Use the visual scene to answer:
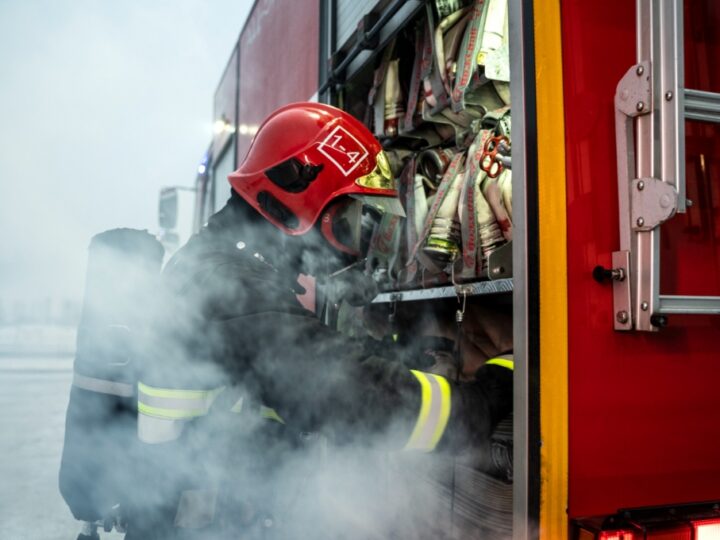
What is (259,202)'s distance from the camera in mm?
1931

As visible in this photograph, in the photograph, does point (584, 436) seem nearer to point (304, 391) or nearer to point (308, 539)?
point (304, 391)

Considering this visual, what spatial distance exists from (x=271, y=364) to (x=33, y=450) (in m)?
4.50

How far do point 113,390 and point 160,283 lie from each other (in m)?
0.35

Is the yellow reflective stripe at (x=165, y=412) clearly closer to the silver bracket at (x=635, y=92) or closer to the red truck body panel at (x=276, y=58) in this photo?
the silver bracket at (x=635, y=92)

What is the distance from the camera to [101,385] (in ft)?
5.73

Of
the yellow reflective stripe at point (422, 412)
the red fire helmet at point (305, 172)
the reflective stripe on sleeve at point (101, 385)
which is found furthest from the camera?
the red fire helmet at point (305, 172)

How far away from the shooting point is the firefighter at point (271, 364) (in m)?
1.44

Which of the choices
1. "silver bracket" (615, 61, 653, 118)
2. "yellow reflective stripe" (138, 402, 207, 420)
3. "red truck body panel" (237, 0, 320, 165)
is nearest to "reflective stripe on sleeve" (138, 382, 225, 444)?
"yellow reflective stripe" (138, 402, 207, 420)

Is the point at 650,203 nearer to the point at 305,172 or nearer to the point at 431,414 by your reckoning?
the point at 431,414

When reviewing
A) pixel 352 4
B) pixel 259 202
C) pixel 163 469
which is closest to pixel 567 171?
pixel 259 202

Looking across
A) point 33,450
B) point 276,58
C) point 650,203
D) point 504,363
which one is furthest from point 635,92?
point 33,450

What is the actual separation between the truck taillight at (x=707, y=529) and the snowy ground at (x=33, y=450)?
7.85 feet

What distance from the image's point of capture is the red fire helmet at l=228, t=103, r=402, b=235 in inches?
76.1

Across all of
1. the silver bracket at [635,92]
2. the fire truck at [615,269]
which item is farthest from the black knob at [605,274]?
the silver bracket at [635,92]
